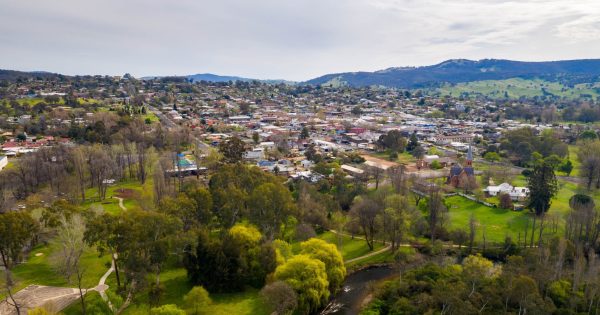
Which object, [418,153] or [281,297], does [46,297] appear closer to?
[281,297]

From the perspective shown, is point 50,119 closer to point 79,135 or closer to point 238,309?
point 79,135

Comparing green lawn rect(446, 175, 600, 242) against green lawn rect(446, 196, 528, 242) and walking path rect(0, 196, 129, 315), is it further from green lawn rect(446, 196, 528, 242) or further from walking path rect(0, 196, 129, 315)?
walking path rect(0, 196, 129, 315)

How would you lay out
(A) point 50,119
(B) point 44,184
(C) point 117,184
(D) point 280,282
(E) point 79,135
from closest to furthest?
1. (D) point 280,282
2. (B) point 44,184
3. (C) point 117,184
4. (E) point 79,135
5. (A) point 50,119

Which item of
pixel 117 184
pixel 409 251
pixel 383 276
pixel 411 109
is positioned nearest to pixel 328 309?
pixel 383 276

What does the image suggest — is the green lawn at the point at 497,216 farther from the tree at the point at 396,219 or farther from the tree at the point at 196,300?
the tree at the point at 196,300

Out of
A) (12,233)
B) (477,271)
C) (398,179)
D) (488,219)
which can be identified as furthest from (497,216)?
(12,233)

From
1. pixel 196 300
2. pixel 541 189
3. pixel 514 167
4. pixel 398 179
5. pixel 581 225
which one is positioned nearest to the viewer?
pixel 196 300

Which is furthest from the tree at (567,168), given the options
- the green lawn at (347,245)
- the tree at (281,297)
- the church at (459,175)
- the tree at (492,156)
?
the tree at (281,297)
